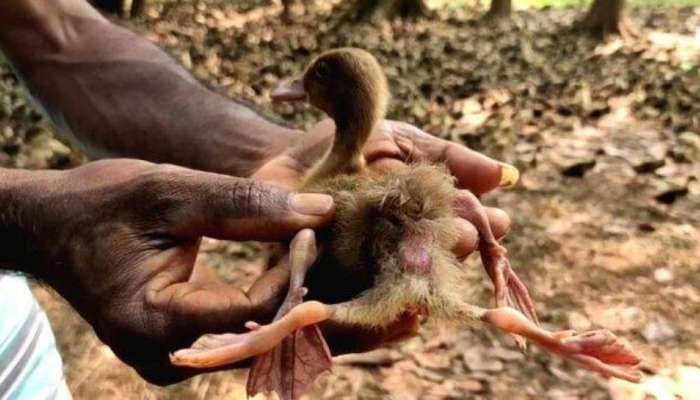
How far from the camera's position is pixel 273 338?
1.59 metres

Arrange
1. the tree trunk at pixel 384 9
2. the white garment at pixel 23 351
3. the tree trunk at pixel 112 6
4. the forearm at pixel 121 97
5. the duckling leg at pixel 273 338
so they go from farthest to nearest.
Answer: the tree trunk at pixel 384 9 < the tree trunk at pixel 112 6 < the forearm at pixel 121 97 < the white garment at pixel 23 351 < the duckling leg at pixel 273 338

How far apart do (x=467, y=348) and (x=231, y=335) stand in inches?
84.9

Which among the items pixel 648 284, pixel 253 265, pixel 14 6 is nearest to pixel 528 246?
pixel 648 284

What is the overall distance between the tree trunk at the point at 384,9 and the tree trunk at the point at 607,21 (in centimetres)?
213

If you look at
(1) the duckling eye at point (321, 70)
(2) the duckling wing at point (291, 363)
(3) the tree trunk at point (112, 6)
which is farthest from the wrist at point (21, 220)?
(3) the tree trunk at point (112, 6)

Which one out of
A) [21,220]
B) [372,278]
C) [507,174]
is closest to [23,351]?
[21,220]

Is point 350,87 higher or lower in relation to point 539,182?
higher

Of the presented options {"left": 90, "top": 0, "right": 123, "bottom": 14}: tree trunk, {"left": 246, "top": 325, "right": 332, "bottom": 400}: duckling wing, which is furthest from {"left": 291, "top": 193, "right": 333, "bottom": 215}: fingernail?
{"left": 90, "top": 0, "right": 123, "bottom": 14}: tree trunk

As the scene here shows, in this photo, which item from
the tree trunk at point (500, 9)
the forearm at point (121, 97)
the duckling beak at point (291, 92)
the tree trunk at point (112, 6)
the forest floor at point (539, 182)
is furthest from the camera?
the tree trunk at point (500, 9)

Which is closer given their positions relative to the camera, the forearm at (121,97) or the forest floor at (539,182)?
the forearm at (121,97)

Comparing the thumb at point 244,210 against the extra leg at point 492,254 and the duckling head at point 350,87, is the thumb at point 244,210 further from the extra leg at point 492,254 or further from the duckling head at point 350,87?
the duckling head at point 350,87

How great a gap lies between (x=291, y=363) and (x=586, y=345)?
539mm

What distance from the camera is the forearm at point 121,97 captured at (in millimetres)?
2721

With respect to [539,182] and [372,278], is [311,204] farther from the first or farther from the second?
[539,182]
